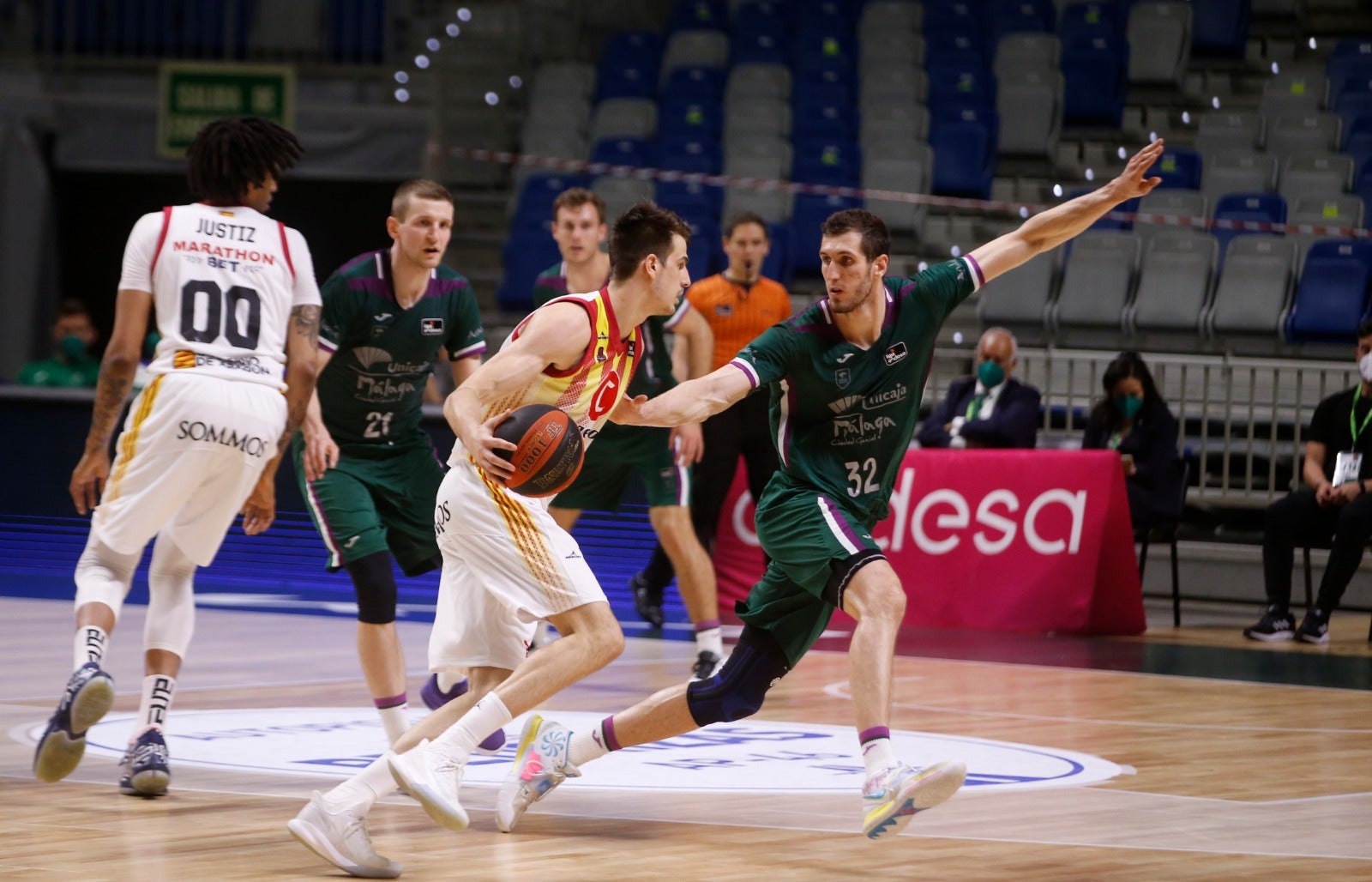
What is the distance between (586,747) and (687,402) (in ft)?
3.22

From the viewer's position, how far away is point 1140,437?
1095cm

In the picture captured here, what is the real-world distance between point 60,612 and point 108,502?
5.15 m

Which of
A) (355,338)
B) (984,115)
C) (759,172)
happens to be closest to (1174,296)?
(984,115)

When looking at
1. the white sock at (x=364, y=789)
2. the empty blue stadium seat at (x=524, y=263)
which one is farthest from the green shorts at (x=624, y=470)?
the empty blue stadium seat at (x=524, y=263)

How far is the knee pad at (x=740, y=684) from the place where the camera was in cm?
495

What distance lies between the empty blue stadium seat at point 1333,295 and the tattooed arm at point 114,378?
1004 cm

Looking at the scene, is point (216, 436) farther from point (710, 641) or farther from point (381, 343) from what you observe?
point (710, 641)

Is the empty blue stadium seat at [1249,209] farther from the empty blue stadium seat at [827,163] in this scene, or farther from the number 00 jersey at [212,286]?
the number 00 jersey at [212,286]

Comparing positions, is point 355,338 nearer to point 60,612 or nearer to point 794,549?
point 794,549

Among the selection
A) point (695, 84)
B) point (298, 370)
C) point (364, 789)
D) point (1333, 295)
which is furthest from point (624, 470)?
point (695, 84)

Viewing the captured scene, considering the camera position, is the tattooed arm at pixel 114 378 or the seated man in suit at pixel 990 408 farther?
the seated man in suit at pixel 990 408

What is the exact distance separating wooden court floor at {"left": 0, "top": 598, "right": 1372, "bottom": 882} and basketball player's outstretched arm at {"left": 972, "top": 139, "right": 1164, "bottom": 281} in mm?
1549

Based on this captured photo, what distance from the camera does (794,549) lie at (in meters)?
4.96

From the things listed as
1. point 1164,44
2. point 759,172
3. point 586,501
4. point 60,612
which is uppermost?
point 1164,44
